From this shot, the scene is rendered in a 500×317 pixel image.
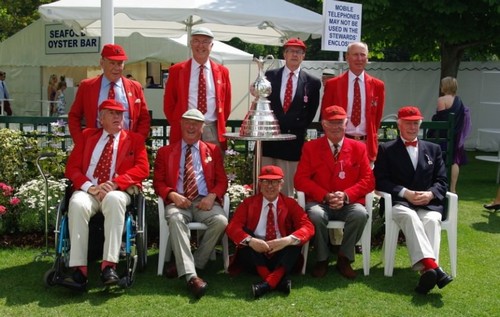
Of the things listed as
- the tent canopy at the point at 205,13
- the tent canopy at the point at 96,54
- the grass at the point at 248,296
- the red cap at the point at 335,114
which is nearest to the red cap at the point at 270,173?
the red cap at the point at 335,114

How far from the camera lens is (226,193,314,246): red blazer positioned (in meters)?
4.86

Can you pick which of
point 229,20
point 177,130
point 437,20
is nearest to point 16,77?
point 437,20

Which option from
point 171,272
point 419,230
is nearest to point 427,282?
point 419,230

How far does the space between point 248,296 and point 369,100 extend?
2.18 meters

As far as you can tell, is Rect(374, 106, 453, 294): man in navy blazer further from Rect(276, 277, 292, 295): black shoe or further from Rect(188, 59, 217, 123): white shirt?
Rect(188, 59, 217, 123): white shirt

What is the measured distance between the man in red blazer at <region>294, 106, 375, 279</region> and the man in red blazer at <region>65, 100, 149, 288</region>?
1410 mm

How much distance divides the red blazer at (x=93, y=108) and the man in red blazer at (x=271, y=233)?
1189 millimetres

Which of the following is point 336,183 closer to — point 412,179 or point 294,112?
point 412,179

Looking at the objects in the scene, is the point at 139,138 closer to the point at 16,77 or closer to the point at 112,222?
the point at 112,222

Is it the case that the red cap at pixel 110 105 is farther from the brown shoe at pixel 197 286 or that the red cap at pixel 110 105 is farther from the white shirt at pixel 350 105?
the white shirt at pixel 350 105

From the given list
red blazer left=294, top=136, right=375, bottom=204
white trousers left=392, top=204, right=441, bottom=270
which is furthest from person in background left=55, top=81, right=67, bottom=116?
white trousers left=392, top=204, right=441, bottom=270

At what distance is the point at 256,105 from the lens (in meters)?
5.06

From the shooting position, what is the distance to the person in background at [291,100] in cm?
556

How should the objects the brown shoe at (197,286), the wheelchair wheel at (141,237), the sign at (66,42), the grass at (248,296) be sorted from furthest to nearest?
the sign at (66,42)
the wheelchair wheel at (141,237)
the brown shoe at (197,286)
the grass at (248,296)
